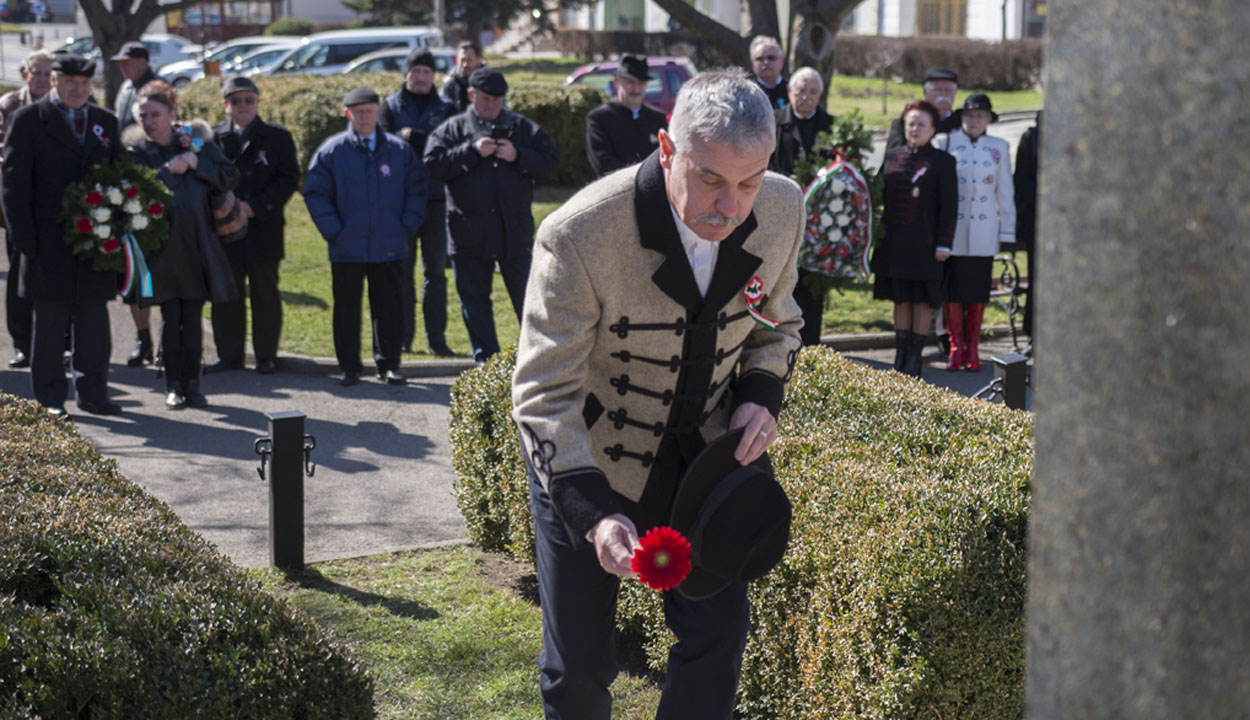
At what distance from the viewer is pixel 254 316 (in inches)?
408

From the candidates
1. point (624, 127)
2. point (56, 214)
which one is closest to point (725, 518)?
point (56, 214)

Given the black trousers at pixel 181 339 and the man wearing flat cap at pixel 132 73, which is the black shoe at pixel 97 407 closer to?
the black trousers at pixel 181 339

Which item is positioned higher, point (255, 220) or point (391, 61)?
point (391, 61)

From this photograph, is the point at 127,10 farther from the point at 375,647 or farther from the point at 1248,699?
the point at 1248,699

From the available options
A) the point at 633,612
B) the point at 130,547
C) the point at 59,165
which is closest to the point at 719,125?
the point at 130,547

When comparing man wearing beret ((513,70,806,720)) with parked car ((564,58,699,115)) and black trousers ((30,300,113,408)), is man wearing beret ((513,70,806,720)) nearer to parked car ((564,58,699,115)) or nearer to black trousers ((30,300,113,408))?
black trousers ((30,300,113,408))

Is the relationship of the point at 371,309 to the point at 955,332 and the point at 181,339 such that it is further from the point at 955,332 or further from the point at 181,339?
the point at 955,332

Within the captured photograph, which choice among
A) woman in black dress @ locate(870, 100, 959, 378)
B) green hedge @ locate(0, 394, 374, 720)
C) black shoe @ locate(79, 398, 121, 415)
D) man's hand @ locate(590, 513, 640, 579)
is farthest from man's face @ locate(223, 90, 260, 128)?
man's hand @ locate(590, 513, 640, 579)

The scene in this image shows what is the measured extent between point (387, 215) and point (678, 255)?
6805 millimetres

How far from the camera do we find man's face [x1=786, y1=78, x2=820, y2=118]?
1035cm

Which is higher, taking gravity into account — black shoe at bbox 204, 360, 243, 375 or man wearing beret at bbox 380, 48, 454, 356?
man wearing beret at bbox 380, 48, 454, 356

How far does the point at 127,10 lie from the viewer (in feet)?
75.8

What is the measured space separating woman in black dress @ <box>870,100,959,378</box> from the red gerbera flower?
293 inches

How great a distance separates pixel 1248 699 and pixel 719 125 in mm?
1921
